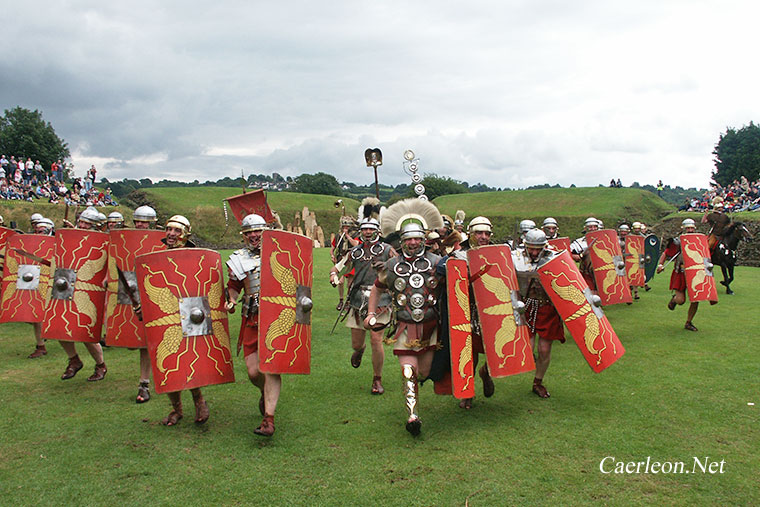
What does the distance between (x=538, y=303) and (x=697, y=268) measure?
410cm

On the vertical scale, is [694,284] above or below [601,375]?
above

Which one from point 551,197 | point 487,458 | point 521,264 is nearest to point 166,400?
point 487,458

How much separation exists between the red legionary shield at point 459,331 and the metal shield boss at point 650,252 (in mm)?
8983

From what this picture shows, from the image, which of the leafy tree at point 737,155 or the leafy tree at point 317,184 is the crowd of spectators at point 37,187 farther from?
the leafy tree at point 737,155

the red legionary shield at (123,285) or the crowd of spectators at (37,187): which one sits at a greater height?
the crowd of spectators at (37,187)

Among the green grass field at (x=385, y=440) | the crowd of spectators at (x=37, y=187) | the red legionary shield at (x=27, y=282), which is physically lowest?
the green grass field at (x=385, y=440)

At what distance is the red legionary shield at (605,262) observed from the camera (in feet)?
26.4

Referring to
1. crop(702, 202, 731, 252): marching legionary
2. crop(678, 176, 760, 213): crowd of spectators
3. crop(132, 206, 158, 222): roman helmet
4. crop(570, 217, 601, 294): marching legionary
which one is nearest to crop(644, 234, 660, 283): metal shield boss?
crop(702, 202, 731, 252): marching legionary

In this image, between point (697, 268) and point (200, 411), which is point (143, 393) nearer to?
point (200, 411)

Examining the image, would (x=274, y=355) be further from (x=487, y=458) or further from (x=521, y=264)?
(x=521, y=264)

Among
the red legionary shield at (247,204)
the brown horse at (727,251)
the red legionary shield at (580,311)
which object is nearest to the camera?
the red legionary shield at (580,311)

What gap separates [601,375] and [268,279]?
14.0 feet

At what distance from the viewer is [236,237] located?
40.0 m

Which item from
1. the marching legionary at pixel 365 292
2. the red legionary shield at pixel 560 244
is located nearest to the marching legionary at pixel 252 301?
the marching legionary at pixel 365 292
